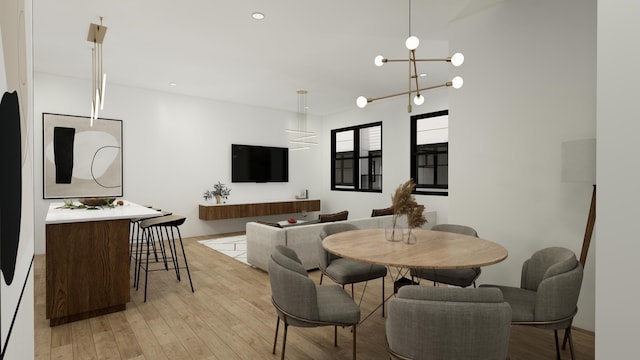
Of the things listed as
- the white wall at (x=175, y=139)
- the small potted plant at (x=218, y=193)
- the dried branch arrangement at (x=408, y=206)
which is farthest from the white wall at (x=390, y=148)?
the dried branch arrangement at (x=408, y=206)

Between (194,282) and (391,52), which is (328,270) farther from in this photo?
(391,52)

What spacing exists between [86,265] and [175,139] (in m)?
4.13

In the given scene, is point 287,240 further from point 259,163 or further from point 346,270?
point 259,163

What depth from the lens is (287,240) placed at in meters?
4.21

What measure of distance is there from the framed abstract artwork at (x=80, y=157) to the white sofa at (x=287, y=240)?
304cm

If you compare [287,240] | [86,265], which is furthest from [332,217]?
[86,265]

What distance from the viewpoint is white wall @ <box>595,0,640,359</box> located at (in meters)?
1.08

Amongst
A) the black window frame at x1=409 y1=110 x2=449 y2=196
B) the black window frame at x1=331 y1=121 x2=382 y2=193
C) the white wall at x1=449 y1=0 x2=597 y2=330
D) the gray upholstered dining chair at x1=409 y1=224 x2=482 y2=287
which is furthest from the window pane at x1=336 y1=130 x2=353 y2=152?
the gray upholstered dining chair at x1=409 y1=224 x2=482 y2=287

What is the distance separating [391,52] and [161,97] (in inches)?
175

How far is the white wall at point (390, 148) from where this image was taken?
649cm

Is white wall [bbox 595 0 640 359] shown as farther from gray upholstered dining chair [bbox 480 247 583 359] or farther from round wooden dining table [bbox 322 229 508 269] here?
gray upholstered dining chair [bbox 480 247 583 359]

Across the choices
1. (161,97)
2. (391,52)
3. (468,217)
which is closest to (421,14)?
(391,52)

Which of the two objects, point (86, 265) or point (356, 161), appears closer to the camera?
point (86, 265)

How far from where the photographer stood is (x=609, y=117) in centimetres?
113
